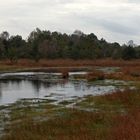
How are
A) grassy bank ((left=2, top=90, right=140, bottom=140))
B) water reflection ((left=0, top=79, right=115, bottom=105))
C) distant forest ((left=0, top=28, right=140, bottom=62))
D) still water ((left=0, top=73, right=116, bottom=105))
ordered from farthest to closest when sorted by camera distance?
distant forest ((left=0, top=28, right=140, bottom=62)), water reflection ((left=0, top=79, right=115, bottom=105)), still water ((left=0, top=73, right=116, bottom=105)), grassy bank ((left=2, top=90, right=140, bottom=140))

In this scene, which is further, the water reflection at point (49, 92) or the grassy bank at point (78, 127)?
the water reflection at point (49, 92)

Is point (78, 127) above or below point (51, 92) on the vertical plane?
above

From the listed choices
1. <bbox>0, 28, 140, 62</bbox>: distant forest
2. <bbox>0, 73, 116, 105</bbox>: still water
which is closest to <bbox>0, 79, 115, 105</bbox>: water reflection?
<bbox>0, 73, 116, 105</bbox>: still water

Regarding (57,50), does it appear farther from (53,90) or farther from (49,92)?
(49,92)

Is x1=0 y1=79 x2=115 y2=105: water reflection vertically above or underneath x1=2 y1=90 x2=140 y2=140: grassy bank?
underneath

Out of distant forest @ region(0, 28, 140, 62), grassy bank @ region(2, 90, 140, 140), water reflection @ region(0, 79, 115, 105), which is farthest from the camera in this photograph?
distant forest @ region(0, 28, 140, 62)

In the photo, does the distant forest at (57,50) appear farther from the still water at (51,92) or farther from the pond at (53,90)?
the still water at (51,92)

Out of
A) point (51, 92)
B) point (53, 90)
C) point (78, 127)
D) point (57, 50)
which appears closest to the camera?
point (78, 127)

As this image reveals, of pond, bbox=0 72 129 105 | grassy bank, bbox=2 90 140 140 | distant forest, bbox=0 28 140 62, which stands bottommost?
pond, bbox=0 72 129 105

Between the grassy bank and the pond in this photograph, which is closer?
the grassy bank

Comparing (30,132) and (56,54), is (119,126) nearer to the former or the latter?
(30,132)

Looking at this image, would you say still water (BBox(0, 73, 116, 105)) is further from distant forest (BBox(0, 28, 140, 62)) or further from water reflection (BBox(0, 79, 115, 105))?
distant forest (BBox(0, 28, 140, 62))

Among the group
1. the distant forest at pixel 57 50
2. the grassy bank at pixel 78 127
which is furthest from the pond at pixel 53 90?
the distant forest at pixel 57 50

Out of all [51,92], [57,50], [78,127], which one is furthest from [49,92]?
[57,50]
